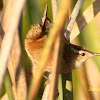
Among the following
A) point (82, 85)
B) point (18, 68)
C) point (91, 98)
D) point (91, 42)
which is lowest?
point (91, 98)

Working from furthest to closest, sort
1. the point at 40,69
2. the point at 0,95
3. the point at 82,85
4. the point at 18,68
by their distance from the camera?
the point at 82,85 → the point at 0,95 → the point at 18,68 → the point at 40,69

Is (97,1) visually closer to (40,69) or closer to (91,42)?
(91,42)

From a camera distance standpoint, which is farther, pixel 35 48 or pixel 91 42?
pixel 91 42

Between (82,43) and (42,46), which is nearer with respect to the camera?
(42,46)

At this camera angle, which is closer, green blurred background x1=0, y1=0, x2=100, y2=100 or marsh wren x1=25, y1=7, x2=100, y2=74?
marsh wren x1=25, y1=7, x2=100, y2=74

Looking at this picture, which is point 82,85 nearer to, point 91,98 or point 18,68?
point 91,98

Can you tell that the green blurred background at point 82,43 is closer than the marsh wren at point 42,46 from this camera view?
No

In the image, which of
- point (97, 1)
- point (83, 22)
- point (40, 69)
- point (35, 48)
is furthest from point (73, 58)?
point (40, 69)

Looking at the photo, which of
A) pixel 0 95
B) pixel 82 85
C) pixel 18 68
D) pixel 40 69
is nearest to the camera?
pixel 40 69

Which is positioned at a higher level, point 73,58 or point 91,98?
point 73,58
